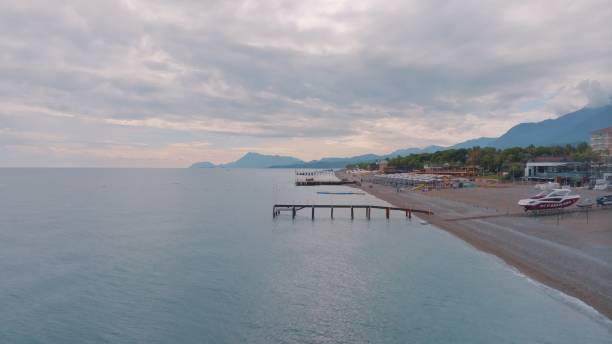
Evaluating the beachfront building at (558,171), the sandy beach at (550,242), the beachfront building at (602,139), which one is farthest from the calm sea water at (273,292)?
the beachfront building at (602,139)

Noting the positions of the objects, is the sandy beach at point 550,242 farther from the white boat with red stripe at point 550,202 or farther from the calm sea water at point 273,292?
the white boat with red stripe at point 550,202

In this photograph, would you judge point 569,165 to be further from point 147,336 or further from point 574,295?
point 147,336

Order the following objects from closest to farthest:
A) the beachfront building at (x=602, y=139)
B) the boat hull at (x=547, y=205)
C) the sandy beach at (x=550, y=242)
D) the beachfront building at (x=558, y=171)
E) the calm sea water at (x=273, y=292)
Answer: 1. the calm sea water at (x=273, y=292)
2. the sandy beach at (x=550, y=242)
3. the boat hull at (x=547, y=205)
4. the beachfront building at (x=558, y=171)
5. the beachfront building at (x=602, y=139)

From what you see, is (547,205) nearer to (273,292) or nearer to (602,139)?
(273,292)

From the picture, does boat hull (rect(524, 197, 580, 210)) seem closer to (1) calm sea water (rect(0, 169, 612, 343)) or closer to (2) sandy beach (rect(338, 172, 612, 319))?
(2) sandy beach (rect(338, 172, 612, 319))

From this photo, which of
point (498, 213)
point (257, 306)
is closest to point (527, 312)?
point (257, 306)

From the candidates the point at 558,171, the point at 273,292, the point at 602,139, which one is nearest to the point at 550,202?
the point at 273,292

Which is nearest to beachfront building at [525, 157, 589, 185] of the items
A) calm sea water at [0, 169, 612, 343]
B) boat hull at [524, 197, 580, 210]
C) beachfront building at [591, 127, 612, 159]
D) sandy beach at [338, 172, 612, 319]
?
beachfront building at [591, 127, 612, 159]
